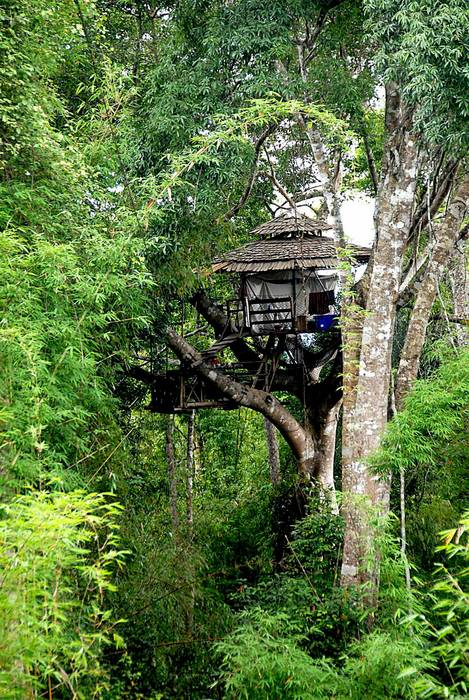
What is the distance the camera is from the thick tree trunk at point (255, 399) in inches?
348

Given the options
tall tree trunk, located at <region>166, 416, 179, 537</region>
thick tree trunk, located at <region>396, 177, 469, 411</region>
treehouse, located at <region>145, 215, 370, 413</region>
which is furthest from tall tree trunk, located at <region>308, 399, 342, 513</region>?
thick tree trunk, located at <region>396, 177, 469, 411</region>

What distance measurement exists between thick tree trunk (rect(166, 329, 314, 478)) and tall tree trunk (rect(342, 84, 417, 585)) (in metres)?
3.02

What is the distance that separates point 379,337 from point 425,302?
506 mm

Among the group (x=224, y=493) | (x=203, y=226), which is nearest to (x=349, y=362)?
(x=203, y=226)

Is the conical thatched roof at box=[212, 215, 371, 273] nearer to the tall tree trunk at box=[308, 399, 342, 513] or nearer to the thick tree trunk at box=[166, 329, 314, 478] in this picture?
the thick tree trunk at box=[166, 329, 314, 478]

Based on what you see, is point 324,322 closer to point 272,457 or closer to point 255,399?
point 255,399

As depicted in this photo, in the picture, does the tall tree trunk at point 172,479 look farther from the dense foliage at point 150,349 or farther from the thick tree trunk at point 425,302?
the thick tree trunk at point 425,302

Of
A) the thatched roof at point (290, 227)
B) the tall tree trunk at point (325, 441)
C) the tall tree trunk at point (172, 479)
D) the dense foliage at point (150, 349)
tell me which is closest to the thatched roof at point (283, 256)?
the thatched roof at point (290, 227)

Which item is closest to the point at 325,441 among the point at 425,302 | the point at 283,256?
the point at 283,256

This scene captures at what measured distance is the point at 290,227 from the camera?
9.39 metres

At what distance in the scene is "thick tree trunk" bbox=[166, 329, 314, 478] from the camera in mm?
8836

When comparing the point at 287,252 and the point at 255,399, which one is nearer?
the point at 287,252

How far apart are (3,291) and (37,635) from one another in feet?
7.81

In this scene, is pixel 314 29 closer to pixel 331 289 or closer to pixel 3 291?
pixel 331 289
